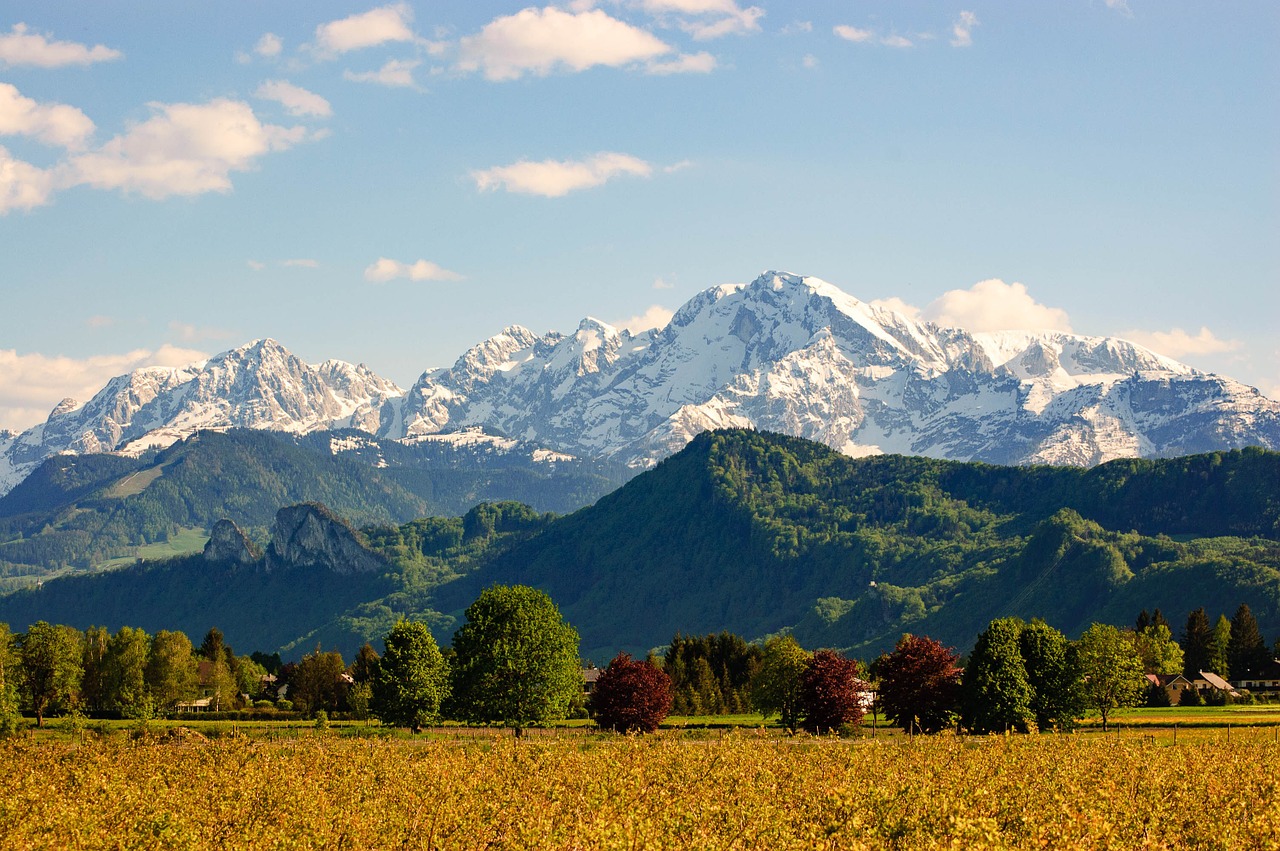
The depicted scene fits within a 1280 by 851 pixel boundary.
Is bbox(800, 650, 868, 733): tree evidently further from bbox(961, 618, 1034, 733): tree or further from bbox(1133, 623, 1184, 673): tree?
bbox(1133, 623, 1184, 673): tree

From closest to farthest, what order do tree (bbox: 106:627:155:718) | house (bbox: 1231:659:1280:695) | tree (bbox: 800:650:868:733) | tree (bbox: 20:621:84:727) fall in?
tree (bbox: 800:650:868:733) < tree (bbox: 20:621:84:727) < tree (bbox: 106:627:155:718) < house (bbox: 1231:659:1280:695)

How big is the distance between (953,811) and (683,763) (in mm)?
22096

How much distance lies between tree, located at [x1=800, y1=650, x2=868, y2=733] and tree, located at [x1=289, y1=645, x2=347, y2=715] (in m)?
79.0

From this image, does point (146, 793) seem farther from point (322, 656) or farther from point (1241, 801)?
point (322, 656)

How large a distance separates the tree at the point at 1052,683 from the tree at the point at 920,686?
6.65m

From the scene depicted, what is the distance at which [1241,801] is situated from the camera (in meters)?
62.2

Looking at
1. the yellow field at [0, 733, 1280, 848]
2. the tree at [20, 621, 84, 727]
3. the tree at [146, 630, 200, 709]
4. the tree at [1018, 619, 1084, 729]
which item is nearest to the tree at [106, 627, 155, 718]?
the tree at [146, 630, 200, 709]

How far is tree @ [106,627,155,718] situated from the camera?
171875mm

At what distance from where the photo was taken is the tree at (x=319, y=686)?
176750 mm

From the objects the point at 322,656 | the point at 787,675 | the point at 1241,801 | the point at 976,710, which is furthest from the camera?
the point at 322,656

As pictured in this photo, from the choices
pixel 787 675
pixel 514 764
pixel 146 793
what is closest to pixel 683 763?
pixel 514 764

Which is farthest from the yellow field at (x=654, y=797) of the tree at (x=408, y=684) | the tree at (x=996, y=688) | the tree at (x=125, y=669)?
the tree at (x=125, y=669)

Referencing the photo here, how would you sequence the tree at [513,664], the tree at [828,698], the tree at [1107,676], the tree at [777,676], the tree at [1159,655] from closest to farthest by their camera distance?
the tree at [828,698]
the tree at [513,664]
the tree at [1107,676]
the tree at [777,676]
the tree at [1159,655]

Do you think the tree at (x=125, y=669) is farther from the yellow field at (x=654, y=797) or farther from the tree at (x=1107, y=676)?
the tree at (x=1107, y=676)
